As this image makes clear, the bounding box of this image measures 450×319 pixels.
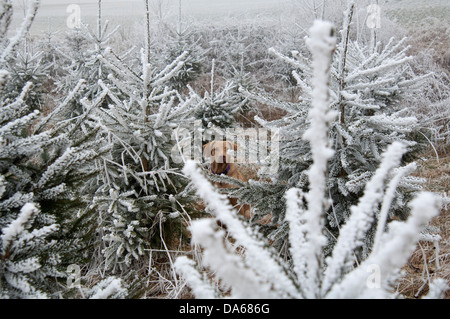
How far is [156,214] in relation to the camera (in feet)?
9.11

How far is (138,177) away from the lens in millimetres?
2766

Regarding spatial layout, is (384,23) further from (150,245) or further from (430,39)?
(150,245)

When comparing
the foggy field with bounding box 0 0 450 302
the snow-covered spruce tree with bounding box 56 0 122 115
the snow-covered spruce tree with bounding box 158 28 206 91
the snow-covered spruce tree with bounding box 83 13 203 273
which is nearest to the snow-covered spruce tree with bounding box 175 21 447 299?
the foggy field with bounding box 0 0 450 302

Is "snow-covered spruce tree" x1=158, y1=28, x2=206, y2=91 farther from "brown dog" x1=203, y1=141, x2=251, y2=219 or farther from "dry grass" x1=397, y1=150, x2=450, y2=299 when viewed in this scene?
"dry grass" x1=397, y1=150, x2=450, y2=299

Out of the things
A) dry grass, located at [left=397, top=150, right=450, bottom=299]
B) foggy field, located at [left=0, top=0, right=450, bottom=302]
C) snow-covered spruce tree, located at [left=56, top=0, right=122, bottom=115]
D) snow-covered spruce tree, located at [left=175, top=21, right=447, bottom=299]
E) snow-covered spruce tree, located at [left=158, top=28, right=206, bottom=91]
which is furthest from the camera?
snow-covered spruce tree, located at [left=158, top=28, right=206, bottom=91]

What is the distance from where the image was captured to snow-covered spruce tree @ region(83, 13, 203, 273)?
2559mm

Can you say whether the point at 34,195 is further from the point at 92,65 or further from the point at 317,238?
the point at 92,65

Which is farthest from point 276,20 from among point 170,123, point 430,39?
point 170,123

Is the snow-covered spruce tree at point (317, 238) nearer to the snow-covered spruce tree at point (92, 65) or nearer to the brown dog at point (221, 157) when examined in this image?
the brown dog at point (221, 157)

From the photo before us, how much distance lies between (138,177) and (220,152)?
1.18 meters

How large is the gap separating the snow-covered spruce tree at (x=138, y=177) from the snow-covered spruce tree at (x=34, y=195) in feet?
3.00

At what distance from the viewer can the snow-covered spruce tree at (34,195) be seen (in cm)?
124

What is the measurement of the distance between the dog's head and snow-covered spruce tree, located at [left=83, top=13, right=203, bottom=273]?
0.79 metres
